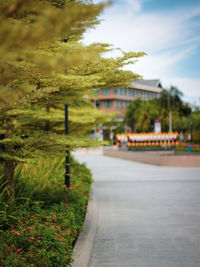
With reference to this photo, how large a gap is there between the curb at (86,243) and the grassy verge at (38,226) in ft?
0.52

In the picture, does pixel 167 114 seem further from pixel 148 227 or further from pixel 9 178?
pixel 9 178

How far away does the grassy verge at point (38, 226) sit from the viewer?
13.2 ft

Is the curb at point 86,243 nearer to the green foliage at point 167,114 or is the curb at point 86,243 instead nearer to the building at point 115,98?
the green foliage at point 167,114

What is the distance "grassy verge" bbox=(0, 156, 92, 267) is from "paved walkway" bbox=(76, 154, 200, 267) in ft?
2.71

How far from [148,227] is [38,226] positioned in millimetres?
3261

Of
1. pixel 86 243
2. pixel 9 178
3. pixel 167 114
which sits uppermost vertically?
pixel 167 114

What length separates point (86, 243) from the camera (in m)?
5.86

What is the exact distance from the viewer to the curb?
4969mm

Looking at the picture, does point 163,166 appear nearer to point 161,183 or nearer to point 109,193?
point 161,183

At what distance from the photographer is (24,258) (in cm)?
386

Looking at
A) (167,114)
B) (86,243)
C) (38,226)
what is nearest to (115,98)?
(167,114)

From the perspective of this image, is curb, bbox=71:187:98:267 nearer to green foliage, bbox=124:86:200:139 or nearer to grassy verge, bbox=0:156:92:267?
grassy verge, bbox=0:156:92:267

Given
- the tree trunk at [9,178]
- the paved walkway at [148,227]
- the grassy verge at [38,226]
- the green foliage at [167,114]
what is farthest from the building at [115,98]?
the tree trunk at [9,178]

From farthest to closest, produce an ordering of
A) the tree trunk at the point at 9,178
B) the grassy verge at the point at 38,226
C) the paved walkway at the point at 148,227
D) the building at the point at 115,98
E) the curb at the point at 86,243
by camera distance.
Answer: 1. the building at the point at 115,98
2. the tree trunk at the point at 9,178
3. the paved walkway at the point at 148,227
4. the curb at the point at 86,243
5. the grassy verge at the point at 38,226
